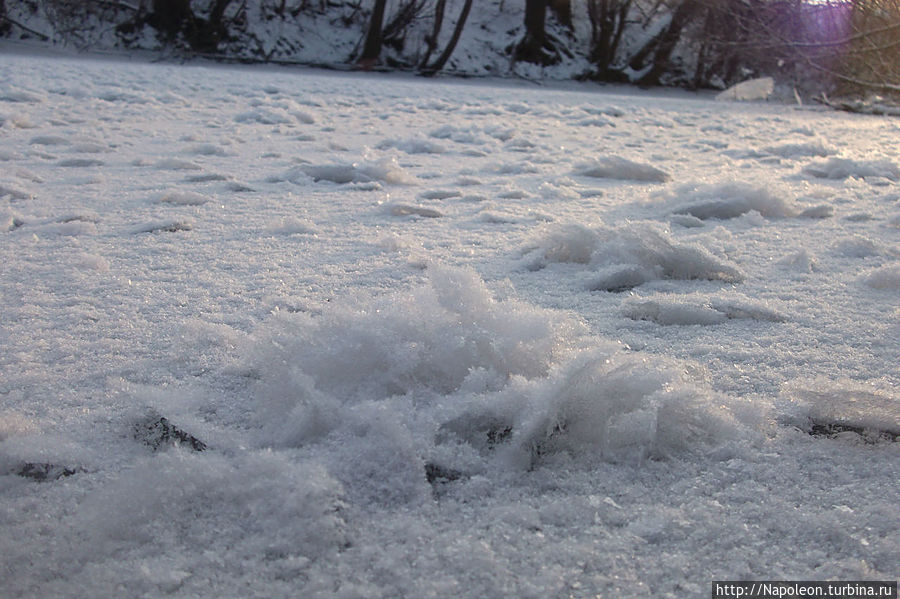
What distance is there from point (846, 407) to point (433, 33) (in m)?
14.0

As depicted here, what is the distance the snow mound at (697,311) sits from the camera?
1.19m

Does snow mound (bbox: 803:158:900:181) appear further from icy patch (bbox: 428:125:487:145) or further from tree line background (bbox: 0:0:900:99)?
tree line background (bbox: 0:0:900:99)

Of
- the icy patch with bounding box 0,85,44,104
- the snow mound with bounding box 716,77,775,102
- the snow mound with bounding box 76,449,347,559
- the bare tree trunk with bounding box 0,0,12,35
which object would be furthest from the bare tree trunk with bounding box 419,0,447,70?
→ the snow mound with bounding box 76,449,347,559

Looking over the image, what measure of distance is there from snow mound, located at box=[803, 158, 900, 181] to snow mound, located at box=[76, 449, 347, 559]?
10.3ft

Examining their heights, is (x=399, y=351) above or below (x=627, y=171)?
below

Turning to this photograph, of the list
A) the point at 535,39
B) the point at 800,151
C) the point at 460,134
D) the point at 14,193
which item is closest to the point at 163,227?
the point at 14,193

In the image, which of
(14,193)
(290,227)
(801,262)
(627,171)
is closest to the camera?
(801,262)

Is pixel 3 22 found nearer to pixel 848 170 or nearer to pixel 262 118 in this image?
pixel 262 118

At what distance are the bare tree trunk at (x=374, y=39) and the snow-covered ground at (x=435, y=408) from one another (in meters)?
12.3

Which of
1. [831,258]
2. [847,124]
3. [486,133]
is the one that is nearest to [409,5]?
[847,124]

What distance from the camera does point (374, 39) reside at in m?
13.4

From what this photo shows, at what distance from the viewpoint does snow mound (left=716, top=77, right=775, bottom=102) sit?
12320 mm

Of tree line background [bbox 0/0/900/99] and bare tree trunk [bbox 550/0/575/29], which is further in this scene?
bare tree trunk [bbox 550/0/575/29]

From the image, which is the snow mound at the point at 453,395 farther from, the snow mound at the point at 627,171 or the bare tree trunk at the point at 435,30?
the bare tree trunk at the point at 435,30
